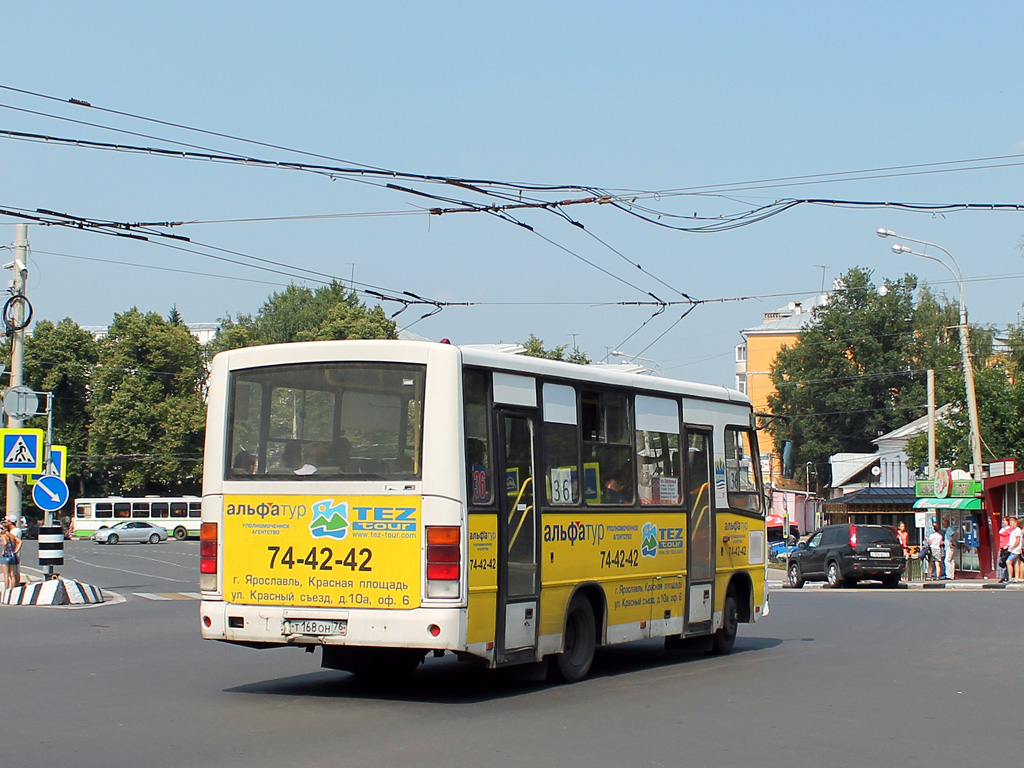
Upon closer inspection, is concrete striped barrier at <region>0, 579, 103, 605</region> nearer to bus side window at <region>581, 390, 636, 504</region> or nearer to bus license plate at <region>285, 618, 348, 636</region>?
bus side window at <region>581, 390, 636, 504</region>

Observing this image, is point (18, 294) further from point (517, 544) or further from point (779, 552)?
point (779, 552)

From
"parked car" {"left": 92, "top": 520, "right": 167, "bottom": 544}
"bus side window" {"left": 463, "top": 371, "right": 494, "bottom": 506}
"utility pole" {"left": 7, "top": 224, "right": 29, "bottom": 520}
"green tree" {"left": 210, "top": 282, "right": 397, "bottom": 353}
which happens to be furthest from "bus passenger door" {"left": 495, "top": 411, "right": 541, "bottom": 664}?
"parked car" {"left": 92, "top": 520, "right": 167, "bottom": 544}

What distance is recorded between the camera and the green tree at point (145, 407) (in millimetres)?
82688

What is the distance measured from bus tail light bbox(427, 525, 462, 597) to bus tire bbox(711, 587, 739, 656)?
5.61 meters

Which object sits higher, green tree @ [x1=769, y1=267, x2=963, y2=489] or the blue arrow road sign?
green tree @ [x1=769, y1=267, x2=963, y2=489]

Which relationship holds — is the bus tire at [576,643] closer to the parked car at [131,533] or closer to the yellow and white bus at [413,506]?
the yellow and white bus at [413,506]

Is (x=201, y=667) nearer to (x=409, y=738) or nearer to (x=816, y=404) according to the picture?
(x=409, y=738)

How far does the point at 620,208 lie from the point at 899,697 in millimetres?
9552

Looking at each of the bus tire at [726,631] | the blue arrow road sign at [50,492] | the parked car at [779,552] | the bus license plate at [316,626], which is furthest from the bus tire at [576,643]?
the parked car at [779,552]

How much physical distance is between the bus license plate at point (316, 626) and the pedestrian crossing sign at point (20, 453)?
14.0m

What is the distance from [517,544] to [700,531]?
3804mm

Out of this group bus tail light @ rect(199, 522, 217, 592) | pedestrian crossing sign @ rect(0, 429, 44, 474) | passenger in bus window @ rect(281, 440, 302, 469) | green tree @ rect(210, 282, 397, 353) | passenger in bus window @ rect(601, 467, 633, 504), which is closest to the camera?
passenger in bus window @ rect(281, 440, 302, 469)

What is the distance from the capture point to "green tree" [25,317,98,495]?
8481 centimetres

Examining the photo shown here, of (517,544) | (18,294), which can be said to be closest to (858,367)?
(18,294)
